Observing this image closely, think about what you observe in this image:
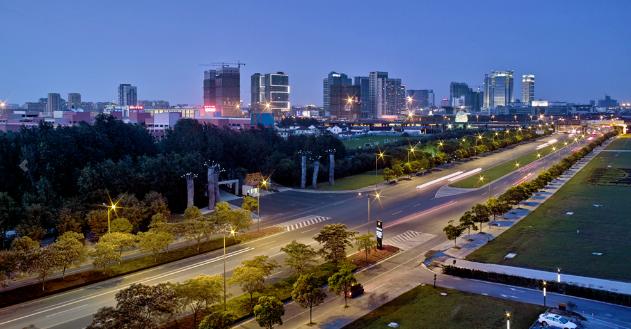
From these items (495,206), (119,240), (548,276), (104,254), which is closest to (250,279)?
(104,254)

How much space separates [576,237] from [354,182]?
3959cm

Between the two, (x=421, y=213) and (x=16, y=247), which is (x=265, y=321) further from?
(x=421, y=213)

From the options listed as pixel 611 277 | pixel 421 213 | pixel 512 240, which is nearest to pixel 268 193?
pixel 421 213

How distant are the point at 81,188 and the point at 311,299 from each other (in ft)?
115

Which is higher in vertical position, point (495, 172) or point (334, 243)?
point (334, 243)

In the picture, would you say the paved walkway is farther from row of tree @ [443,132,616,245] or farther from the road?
the road

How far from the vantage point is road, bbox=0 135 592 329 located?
3055 centimetres

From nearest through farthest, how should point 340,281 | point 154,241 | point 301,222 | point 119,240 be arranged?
1. point 340,281
2. point 119,240
3. point 154,241
4. point 301,222

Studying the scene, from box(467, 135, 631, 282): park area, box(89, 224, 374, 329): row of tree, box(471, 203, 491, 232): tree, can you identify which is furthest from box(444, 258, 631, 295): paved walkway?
box(89, 224, 374, 329): row of tree

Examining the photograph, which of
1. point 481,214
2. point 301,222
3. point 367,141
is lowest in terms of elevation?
point 301,222

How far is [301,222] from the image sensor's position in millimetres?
53500

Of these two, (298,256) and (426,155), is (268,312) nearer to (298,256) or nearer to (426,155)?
(298,256)

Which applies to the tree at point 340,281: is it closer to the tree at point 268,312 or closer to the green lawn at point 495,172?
the tree at point 268,312

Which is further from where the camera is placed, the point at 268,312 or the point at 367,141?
the point at 367,141
